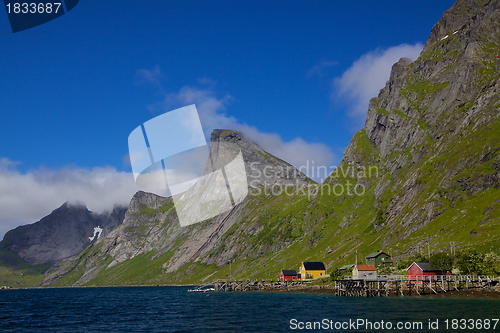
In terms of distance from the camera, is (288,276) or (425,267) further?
(288,276)

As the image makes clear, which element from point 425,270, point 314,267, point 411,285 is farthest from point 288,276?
point 425,270

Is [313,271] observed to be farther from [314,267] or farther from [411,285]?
[411,285]

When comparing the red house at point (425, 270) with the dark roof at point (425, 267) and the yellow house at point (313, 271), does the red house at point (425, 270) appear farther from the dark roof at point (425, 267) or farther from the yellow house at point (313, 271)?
the yellow house at point (313, 271)

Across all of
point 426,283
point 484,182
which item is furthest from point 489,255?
point 484,182

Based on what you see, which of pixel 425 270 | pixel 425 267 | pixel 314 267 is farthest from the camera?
pixel 314 267

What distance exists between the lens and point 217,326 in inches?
2247

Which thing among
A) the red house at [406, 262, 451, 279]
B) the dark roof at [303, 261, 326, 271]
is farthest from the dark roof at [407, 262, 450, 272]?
the dark roof at [303, 261, 326, 271]

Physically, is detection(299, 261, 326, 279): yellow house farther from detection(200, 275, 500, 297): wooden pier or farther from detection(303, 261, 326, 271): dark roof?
detection(200, 275, 500, 297): wooden pier

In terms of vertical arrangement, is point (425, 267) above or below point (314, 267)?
above

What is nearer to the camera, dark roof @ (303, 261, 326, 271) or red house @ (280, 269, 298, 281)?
dark roof @ (303, 261, 326, 271)

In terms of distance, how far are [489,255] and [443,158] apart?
325 ft

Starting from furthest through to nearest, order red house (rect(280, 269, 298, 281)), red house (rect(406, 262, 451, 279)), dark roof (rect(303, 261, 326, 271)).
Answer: red house (rect(280, 269, 298, 281)) → dark roof (rect(303, 261, 326, 271)) → red house (rect(406, 262, 451, 279))

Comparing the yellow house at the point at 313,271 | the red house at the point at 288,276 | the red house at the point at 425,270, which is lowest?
the red house at the point at 288,276

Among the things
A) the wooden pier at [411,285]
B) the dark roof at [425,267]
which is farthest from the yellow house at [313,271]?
the dark roof at [425,267]
